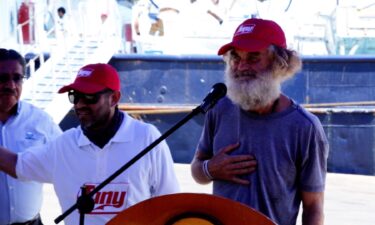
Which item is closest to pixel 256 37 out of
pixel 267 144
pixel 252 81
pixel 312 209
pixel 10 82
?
pixel 252 81

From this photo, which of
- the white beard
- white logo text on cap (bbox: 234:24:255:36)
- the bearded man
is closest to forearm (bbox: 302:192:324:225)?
the bearded man

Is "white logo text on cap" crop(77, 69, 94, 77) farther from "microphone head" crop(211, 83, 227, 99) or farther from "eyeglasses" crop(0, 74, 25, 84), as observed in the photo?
"microphone head" crop(211, 83, 227, 99)

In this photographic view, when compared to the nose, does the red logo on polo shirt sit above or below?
below

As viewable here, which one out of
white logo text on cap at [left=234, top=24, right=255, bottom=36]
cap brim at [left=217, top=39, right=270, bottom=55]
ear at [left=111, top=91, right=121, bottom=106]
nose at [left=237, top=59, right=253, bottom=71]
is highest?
white logo text on cap at [left=234, top=24, right=255, bottom=36]

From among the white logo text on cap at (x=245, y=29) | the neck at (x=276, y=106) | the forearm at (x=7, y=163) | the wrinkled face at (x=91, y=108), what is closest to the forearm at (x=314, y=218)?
the neck at (x=276, y=106)

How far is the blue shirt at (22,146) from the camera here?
3701 millimetres

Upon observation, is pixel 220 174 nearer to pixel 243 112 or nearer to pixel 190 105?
pixel 243 112

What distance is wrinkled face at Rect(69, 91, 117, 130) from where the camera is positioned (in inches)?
126

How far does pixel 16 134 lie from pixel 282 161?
142cm

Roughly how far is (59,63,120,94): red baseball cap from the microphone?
28.9 inches

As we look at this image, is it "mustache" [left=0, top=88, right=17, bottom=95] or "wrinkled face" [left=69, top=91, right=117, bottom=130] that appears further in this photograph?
"mustache" [left=0, top=88, right=17, bottom=95]

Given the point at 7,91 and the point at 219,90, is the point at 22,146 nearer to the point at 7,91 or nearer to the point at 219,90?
the point at 7,91

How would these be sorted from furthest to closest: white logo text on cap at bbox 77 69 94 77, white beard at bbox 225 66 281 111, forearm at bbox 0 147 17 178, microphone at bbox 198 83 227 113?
1. forearm at bbox 0 147 17 178
2. white logo text on cap at bbox 77 69 94 77
3. white beard at bbox 225 66 281 111
4. microphone at bbox 198 83 227 113

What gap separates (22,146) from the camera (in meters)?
3.76
